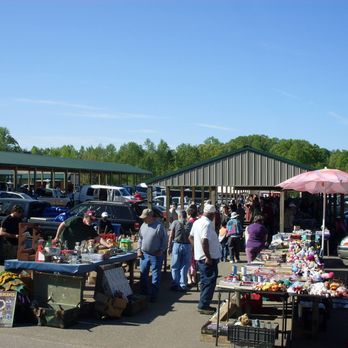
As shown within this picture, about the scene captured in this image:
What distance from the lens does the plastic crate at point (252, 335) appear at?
728cm

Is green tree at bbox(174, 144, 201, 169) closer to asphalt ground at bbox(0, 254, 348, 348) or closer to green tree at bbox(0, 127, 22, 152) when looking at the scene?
green tree at bbox(0, 127, 22, 152)

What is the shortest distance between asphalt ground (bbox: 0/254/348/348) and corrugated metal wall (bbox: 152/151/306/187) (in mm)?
10457

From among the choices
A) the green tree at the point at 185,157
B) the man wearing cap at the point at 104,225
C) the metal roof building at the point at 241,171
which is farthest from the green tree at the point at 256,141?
the man wearing cap at the point at 104,225

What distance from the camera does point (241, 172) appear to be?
21000mm

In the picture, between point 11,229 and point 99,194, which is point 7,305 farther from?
point 99,194

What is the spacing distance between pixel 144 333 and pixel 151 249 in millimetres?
2524

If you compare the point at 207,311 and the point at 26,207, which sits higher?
the point at 26,207

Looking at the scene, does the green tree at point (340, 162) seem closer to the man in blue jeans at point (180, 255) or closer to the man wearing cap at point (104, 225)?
the man wearing cap at point (104, 225)

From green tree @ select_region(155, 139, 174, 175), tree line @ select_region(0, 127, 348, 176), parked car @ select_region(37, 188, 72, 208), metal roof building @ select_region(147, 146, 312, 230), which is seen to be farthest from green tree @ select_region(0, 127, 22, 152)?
metal roof building @ select_region(147, 146, 312, 230)

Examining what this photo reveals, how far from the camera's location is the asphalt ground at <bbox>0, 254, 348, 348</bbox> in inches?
310

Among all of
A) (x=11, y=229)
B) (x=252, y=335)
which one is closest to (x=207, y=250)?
(x=252, y=335)

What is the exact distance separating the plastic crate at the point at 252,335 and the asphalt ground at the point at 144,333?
2.21ft

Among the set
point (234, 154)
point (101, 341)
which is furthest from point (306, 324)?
point (234, 154)

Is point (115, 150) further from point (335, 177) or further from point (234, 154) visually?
point (335, 177)
